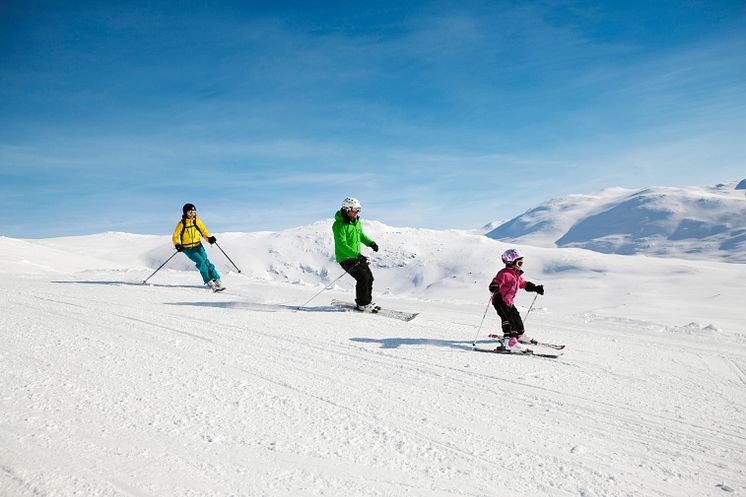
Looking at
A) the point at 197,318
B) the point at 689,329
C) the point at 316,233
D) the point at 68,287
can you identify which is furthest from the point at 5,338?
the point at 316,233

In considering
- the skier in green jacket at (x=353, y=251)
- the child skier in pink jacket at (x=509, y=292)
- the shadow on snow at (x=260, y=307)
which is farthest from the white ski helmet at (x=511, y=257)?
the shadow on snow at (x=260, y=307)

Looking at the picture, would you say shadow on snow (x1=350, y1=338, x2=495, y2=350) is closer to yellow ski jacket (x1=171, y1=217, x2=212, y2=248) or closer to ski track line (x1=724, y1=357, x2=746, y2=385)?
ski track line (x1=724, y1=357, x2=746, y2=385)

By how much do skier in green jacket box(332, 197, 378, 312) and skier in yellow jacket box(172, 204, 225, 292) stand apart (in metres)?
4.33

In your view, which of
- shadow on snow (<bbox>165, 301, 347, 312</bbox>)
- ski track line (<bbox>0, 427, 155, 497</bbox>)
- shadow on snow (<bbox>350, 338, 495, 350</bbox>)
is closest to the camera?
ski track line (<bbox>0, 427, 155, 497</bbox>)

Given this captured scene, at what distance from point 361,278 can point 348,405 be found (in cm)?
510

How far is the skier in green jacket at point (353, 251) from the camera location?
9.41 metres

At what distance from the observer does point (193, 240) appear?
12344 mm

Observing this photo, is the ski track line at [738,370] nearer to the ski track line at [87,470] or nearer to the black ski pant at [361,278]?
the black ski pant at [361,278]

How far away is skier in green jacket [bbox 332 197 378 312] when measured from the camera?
30.9 ft

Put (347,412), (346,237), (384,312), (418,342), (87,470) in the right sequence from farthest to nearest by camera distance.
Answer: (346,237)
(384,312)
(418,342)
(347,412)
(87,470)

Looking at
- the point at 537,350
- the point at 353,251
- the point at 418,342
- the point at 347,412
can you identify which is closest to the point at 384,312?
the point at 353,251

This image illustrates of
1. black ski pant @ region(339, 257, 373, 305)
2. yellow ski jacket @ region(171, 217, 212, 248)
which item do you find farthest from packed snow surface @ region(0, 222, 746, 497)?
yellow ski jacket @ region(171, 217, 212, 248)

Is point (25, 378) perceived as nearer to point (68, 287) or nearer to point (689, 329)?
point (68, 287)

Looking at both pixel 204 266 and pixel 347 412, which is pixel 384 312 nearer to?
pixel 347 412
